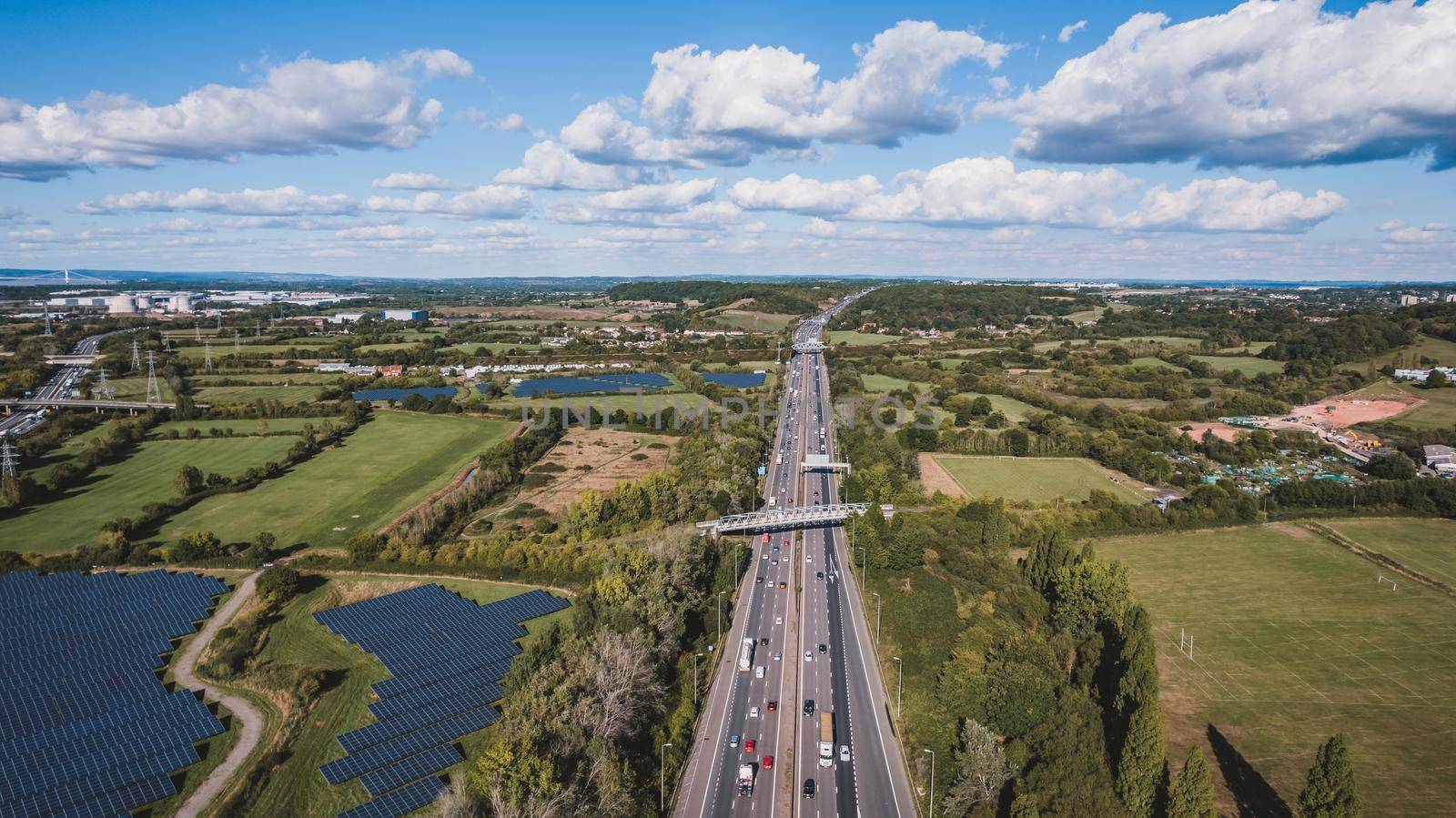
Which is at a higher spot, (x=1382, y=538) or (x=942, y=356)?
(x=942, y=356)

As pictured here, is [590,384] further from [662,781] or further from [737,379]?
[662,781]

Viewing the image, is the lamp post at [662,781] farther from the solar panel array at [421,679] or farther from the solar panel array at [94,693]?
the solar panel array at [94,693]

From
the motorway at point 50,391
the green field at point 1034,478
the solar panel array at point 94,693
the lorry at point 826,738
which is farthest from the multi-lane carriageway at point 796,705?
the motorway at point 50,391

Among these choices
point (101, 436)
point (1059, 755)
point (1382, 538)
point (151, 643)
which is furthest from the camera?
point (101, 436)

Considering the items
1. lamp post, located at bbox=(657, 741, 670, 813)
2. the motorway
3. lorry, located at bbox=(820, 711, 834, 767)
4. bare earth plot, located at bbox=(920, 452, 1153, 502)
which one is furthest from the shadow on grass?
the motorway

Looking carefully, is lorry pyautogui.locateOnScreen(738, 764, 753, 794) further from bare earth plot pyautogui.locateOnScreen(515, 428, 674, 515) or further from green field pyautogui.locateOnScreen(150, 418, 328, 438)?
green field pyautogui.locateOnScreen(150, 418, 328, 438)

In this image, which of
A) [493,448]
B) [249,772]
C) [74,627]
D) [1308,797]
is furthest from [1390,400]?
[74,627]

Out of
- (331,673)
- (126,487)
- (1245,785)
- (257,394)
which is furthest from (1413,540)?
(257,394)

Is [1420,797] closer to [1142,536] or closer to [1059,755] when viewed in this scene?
[1059,755]
